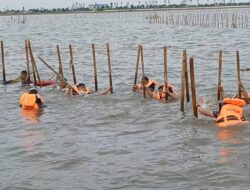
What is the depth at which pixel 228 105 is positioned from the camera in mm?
16328

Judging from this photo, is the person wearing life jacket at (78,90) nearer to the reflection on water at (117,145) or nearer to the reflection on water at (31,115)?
the reflection on water at (117,145)

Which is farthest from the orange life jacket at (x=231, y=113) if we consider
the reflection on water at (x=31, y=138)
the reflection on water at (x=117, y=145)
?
the reflection on water at (x=31, y=138)

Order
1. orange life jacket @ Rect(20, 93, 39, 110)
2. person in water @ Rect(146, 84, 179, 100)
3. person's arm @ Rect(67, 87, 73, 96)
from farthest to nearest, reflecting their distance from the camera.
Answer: person's arm @ Rect(67, 87, 73, 96) → person in water @ Rect(146, 84, 179, 100) → orange life jacket @ Rect(20, 93, 39, 110)

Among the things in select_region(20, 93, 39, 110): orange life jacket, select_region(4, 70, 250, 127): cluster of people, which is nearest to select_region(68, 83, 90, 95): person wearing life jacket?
select_region(4, 70, 250, 127): cluster of people

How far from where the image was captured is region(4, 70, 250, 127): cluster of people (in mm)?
16250

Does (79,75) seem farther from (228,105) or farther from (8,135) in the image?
(228,105)

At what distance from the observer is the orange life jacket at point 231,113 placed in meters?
16.1

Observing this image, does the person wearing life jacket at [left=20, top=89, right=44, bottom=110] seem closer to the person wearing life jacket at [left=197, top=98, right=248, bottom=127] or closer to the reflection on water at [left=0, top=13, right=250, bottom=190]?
the reflection on water at [left=0, top=13, right=250, bottom=190]

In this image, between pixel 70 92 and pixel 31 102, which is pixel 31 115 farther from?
pixel 70 92

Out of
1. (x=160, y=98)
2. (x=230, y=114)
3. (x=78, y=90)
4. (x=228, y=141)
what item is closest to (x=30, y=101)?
(x=78, y=90)

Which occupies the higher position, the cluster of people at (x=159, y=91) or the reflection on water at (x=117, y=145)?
the cluster of people at (x=159, y=91)

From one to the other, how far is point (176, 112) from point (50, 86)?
973 cm

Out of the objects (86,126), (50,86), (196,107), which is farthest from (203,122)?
(50,86)

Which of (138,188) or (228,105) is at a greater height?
(228,105)
